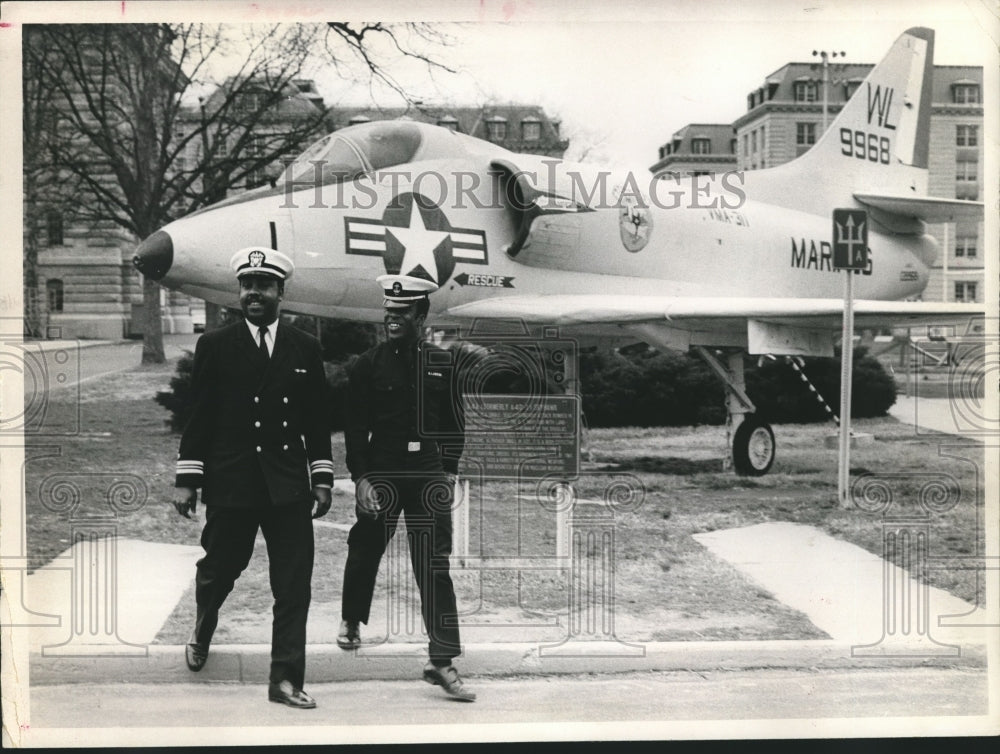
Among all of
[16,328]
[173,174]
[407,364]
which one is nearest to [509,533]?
[407,364]

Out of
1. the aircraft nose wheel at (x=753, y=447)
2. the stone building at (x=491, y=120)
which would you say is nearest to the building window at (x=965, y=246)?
the aircraft nose wheel at (x=753, y=447)

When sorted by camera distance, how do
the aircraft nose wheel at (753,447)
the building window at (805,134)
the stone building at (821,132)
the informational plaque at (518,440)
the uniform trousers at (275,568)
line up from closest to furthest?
the uniform trousers at (275,568) → the informational plaque at (518,440) → the stone building at (821,132) → the building window at (805,134) → the aircraft nose wheel at (753,447)

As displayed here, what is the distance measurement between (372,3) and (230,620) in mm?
3537

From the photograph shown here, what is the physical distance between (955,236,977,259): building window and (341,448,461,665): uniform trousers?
16.4 feet

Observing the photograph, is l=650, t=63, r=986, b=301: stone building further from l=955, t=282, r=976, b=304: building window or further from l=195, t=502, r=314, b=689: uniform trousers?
l=195, t=502, r=314, b=689: uniform trousers

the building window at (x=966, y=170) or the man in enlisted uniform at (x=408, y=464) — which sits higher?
the building window at (x=966, y=170)

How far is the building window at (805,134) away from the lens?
7.95 metres

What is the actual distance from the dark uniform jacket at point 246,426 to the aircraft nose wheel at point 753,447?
4442 mm

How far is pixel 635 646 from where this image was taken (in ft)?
17.9

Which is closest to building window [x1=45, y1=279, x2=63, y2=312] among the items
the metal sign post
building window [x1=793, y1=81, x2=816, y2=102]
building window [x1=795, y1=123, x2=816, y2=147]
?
building window [x1=793, y1=81, x2=816, y2=102]

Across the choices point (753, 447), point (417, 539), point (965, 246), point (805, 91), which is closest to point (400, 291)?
point (417, 539)

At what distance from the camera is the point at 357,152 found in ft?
22.0

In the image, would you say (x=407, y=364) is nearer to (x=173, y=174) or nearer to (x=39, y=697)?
(x=39, y=697)

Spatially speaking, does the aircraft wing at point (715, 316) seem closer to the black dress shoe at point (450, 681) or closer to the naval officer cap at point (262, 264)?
the naval officer cap at point (262, 264)
